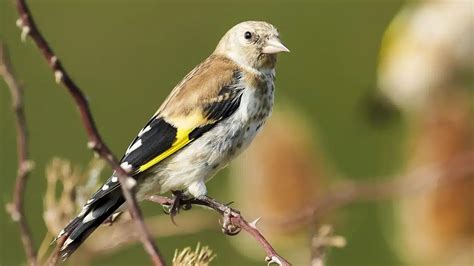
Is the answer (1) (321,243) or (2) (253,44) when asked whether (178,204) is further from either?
(1) (321,243)

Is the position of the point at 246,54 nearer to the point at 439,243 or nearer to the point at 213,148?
the point at 213,148

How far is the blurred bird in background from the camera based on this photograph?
2.56 meters

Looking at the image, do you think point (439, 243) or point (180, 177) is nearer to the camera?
point (180, 177)

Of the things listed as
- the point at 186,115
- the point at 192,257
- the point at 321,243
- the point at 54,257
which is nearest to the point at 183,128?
the point at 186,115

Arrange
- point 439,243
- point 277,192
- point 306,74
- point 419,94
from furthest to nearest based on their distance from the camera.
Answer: point 306,74 < point 277,192 < point 439,243 < point 419,94

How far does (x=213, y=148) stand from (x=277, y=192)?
124 cm

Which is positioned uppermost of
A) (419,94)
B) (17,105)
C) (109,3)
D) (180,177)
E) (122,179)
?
(109,3)

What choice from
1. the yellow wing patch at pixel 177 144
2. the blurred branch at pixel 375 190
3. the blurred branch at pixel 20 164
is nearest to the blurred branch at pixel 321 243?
the blurred branch at pixel 375 190

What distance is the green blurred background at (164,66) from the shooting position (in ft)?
19.6

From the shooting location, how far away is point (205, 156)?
6.77ft

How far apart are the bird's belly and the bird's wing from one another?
0.7 inches

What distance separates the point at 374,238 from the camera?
502 centimetres

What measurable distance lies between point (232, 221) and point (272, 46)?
71 cm

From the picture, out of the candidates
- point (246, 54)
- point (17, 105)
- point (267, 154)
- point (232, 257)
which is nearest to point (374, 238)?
point (232, 257)
